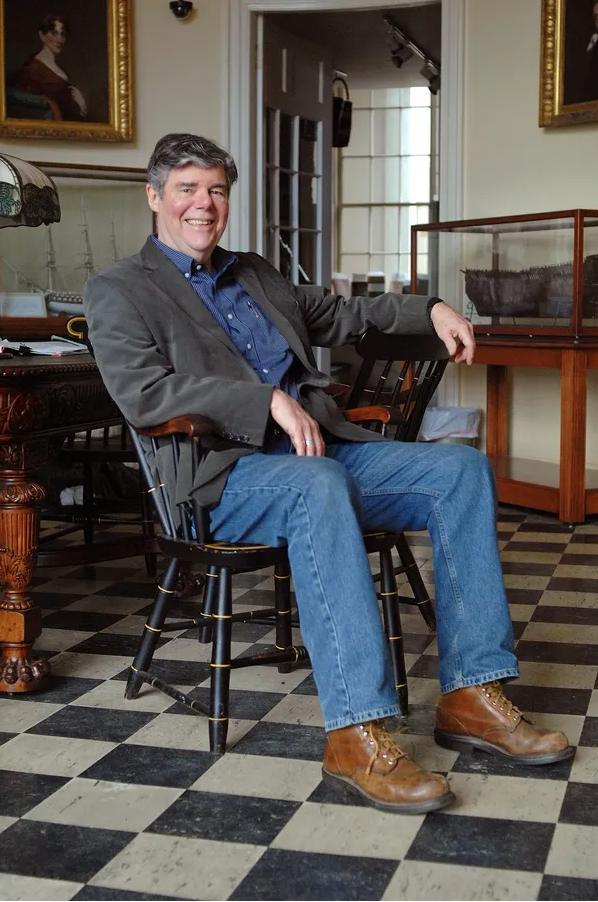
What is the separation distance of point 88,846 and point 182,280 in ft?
4.17

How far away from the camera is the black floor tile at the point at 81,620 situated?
3387mm

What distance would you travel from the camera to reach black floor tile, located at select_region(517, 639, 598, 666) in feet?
9.80

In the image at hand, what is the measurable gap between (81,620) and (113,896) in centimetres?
177

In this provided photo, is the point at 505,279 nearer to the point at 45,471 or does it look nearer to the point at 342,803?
the point at 45,471

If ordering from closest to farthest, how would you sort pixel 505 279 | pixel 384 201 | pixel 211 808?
pixel 211 808
pixel 505 279
pixel 384 201

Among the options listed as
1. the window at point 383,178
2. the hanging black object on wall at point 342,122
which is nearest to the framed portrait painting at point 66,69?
the hanging black object on wall at point 342,122

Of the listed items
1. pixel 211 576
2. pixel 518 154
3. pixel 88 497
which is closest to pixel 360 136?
pixel 518 154

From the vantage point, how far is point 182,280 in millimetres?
2562

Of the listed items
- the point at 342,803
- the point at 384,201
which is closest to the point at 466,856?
the point at 342,803

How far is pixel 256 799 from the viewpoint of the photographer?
2.12 m

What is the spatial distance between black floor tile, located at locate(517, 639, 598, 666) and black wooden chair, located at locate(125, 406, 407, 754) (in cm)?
61

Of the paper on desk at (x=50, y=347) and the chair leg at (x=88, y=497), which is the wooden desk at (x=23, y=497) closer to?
the paper on desk at (x=50, y=347)

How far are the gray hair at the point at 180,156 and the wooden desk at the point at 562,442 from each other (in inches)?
105

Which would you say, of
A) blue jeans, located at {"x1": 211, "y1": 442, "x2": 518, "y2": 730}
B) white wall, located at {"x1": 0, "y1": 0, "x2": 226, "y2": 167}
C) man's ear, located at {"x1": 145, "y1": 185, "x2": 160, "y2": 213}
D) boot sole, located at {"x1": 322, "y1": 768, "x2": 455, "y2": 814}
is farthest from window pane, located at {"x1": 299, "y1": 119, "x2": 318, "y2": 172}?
boot sole, located at {"x1": 322, "y1": 768, "x2": 455, "y2": 814}
